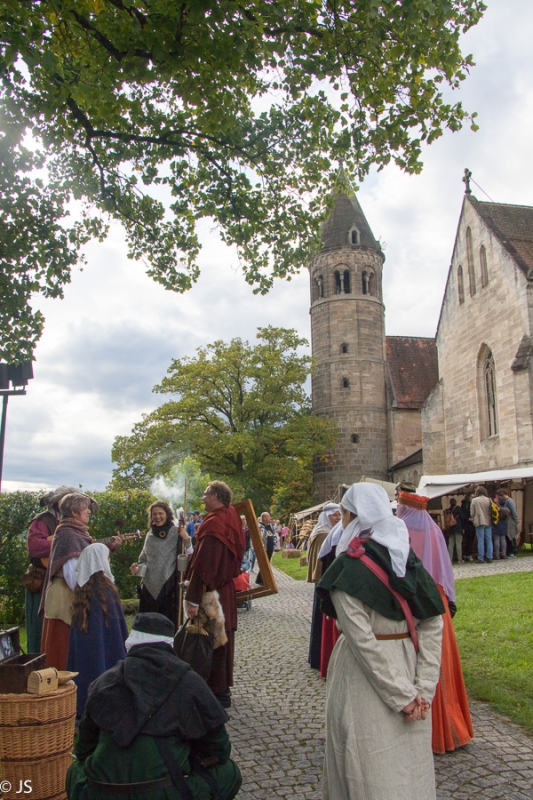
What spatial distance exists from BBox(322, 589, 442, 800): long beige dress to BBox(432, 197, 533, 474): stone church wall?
20.4 meters

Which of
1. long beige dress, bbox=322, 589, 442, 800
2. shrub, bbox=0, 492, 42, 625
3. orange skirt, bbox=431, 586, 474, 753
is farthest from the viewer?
shrub, bbox=0, 492, 42, 625

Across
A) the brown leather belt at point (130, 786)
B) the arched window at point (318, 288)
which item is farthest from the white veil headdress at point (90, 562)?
the arched window at point (318, 288)

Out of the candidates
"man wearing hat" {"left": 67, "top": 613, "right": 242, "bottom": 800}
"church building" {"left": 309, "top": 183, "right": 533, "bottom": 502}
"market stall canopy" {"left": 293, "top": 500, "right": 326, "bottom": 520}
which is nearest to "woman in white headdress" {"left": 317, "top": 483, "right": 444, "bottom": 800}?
A: "man wearing hat" {"left": 67, "top": 613, "right": 242, "bottom": 800}

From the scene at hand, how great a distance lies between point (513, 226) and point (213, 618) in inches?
1002

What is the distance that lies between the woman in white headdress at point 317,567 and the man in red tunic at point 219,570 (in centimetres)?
147

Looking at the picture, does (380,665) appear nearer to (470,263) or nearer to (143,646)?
(143,646)

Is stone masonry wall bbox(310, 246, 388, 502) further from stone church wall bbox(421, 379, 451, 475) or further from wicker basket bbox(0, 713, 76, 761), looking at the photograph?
wicker basket bbox(0, 713, 76, 761)

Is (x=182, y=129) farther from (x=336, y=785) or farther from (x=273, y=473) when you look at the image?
(x=273, y=473)

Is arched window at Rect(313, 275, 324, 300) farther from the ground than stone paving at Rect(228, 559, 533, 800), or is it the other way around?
arched window at Rect(313, 275, 324, 300)

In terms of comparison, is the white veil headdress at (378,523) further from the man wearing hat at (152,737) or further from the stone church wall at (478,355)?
the stone church wall at (478,355)

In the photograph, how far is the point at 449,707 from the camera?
15.7 ft

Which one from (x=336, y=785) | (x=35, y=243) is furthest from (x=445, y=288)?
(x=336, y=785)

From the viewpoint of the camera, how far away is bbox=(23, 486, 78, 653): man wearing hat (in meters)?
6.23

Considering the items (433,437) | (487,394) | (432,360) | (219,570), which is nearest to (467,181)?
(487,394)
